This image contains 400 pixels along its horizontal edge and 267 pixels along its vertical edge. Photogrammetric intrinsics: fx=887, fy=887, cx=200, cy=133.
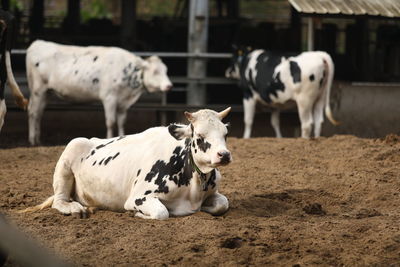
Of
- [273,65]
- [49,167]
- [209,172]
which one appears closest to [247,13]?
[273,65]

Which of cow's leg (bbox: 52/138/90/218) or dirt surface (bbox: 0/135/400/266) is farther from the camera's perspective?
cow's leg (bbox: 52/138/90/218)

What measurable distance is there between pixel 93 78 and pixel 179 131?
7846 millimetres

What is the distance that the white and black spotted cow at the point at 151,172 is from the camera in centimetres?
698

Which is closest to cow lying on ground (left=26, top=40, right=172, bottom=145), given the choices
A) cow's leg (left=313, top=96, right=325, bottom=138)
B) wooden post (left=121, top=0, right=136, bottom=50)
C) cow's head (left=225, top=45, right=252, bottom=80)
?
cow's head (left=225, top=45, right=252, bottom=80)

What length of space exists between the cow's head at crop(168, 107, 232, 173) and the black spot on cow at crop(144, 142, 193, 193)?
6.3 inches

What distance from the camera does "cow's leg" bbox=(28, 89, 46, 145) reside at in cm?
1499

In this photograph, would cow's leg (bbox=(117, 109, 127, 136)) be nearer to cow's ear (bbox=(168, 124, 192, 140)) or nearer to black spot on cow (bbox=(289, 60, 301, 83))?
black spot on cow (bbox=(289, 60, 301, 83))

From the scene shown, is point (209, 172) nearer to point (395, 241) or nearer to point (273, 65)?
point (395, 241)

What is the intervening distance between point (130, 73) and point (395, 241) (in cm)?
936

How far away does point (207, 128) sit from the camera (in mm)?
6926

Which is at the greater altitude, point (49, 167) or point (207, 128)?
point (207, 128)

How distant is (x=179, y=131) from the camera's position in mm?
7211

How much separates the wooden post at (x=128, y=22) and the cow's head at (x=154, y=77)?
137 inches

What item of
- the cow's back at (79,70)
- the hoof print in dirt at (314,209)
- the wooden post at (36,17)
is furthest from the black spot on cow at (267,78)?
the wooden post at (36,17)
